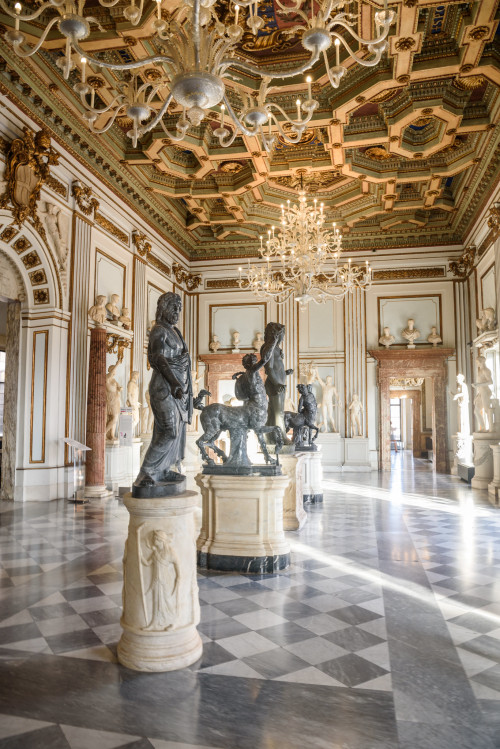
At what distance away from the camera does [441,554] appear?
→ 526 centimetres

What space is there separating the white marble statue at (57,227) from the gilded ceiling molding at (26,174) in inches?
13.3

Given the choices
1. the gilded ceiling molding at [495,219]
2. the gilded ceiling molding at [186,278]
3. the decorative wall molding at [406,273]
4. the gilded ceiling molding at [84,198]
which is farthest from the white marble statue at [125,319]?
the gilded ceiling molding at [495,219]

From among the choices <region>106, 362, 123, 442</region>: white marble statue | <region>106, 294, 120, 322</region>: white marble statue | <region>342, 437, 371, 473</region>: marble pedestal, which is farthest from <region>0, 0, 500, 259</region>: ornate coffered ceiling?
<region>342, 437, 371, 473</region>: marble pedestal

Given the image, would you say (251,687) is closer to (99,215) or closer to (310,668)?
(310,668)

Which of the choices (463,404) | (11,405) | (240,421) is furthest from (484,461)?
(11,405)

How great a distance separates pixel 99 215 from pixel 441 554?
8797mm

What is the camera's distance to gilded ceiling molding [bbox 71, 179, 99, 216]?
9594 mm

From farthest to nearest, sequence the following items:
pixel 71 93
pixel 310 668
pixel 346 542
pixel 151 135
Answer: pixel 151 135 < pixel 71 93 < pixel 346 542 < pixel 310 668

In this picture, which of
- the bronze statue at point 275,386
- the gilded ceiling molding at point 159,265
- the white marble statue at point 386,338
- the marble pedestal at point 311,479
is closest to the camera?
the bronze statue at point 275,386

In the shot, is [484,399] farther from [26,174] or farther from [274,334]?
[26,174]

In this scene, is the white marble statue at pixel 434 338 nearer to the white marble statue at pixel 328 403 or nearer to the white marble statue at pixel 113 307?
the white marble statue at pixel 328 403

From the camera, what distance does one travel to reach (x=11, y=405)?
863cm

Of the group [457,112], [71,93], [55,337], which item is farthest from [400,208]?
[55,337]

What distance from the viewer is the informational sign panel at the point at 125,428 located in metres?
10.0
